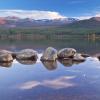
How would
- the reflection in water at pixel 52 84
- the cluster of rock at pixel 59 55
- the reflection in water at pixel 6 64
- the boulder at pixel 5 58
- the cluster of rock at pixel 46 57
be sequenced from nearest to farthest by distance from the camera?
the reflection in water at pixel 52 84, the reflection in water at pixel 6 64, the boulder at pixel 5 58, the cluster of rock at pixel 46 57, the cluster of rock at pixel 59 55

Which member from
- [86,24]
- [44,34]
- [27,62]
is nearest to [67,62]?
[27,62]

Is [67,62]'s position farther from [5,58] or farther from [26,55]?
[5,58]

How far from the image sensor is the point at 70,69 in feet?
66.6

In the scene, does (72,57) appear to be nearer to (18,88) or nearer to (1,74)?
(1,74)

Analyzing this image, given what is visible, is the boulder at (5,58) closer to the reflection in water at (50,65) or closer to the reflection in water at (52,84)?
the reflection in water at (50,65)

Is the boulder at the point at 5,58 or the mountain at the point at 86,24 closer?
the boulder at the point at 5,58

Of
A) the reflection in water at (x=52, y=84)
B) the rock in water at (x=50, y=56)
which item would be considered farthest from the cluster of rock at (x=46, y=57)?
the reflection in water at (x=52, y=84)

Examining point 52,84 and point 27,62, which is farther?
Answer: point 27,62

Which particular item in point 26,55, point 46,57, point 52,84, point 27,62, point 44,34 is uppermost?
point 44,34

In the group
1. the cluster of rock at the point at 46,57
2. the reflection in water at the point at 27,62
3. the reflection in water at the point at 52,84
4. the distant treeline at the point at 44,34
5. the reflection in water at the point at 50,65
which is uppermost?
the distant treeline at the point at 44,34

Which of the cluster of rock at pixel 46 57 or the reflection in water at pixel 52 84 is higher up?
the cluster of rock at pixel 46 57

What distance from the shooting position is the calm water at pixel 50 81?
13.6 m

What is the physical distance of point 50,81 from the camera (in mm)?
16500

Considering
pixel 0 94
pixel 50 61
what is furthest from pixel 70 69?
pixel 0 94
